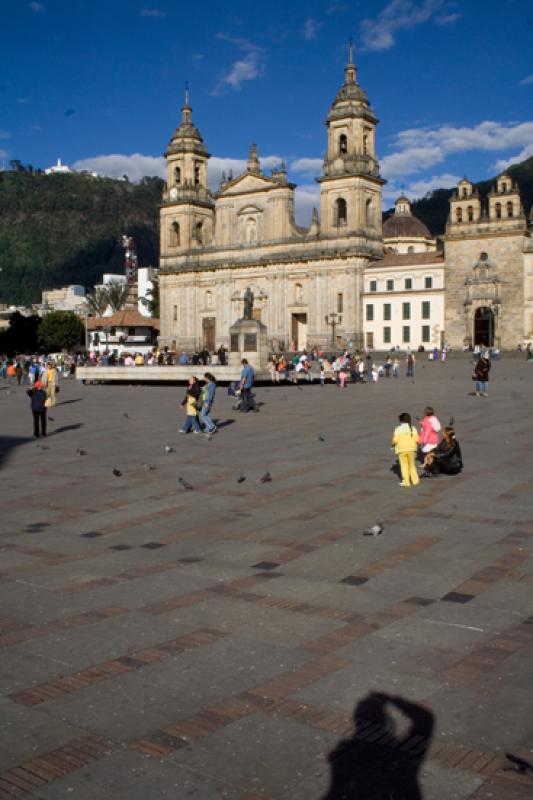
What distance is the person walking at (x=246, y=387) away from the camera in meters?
23.6

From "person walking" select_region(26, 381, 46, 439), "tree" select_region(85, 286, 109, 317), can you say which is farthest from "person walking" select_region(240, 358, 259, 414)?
"tree" select_region(85, 286, 109, 317)

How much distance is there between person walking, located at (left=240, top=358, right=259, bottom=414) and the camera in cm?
2364

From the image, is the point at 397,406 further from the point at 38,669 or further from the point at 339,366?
the point at 38,669

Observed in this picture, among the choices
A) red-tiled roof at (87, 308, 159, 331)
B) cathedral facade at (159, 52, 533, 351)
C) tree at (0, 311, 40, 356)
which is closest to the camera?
cathedral facade at (159, 52, 533, 351)

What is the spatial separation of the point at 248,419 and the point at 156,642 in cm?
1647

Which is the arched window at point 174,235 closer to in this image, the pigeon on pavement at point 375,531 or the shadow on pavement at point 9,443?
the shadow on pavement at point 9,443

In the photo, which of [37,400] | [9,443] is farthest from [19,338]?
[9,443]

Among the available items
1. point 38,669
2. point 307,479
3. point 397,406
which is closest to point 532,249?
point 397,406

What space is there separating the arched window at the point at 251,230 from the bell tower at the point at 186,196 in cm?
671

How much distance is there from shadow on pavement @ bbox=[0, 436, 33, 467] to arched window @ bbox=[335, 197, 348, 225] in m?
53.3

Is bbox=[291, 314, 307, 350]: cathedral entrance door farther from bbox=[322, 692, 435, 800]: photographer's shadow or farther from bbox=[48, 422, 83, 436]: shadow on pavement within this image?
bbox=[322, 692, 435, 800]: photographer's shadow

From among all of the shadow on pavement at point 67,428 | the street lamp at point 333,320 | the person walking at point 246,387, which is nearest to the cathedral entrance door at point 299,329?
the street lamp at point 333,320

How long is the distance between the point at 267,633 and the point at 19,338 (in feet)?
310

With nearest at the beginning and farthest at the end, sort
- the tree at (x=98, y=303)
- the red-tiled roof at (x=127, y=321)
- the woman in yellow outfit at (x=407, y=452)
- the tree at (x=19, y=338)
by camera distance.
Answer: the woman in yellow outfit at (x=407, y=452), the red-tiled roof at (x=127, y=321), the tree at (x=19, y=338), the tree at (x=98, y=303)
